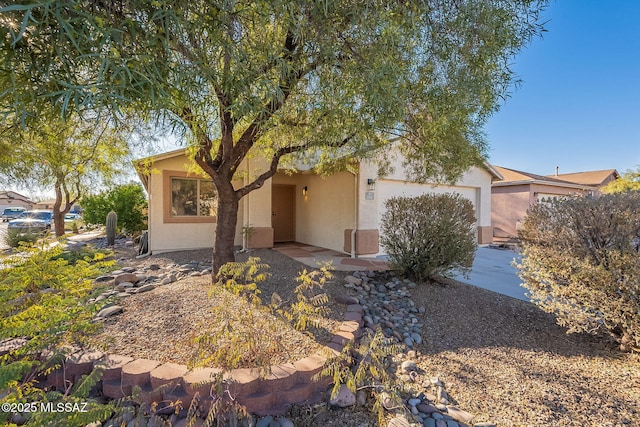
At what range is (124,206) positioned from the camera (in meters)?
14.2

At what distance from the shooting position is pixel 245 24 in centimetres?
276

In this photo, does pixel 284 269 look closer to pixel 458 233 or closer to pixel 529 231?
pixel 458 233

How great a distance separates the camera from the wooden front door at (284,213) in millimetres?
11781

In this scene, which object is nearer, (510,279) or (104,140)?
(104,140)

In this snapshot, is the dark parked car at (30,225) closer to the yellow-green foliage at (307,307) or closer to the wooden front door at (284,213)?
the wooden front door at (284,213)

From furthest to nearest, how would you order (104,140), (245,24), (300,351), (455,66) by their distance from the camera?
(104,140)
(455,66)
(300,351)
(245,24)

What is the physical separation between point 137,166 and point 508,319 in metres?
9.86

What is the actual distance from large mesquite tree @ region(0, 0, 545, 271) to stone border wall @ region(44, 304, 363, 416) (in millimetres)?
2280

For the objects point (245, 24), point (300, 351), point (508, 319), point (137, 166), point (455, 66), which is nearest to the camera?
point (245, 24)

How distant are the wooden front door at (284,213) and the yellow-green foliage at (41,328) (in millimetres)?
8447

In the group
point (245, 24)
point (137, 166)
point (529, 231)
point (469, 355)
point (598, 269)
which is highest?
point (245, 24)

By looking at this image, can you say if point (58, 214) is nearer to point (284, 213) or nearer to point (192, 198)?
point (192, 198)

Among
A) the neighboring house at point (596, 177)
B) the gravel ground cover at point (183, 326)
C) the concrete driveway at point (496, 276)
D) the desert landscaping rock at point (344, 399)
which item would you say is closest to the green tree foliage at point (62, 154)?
the gravel ground cover at point (183, 326)

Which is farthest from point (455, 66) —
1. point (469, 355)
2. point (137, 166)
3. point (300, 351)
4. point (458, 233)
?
point (137, 166)
